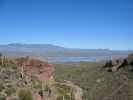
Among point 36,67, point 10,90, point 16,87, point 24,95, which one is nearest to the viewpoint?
point 24,95

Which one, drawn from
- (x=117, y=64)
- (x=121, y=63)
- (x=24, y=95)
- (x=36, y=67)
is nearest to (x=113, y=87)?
(x=121, y=63)

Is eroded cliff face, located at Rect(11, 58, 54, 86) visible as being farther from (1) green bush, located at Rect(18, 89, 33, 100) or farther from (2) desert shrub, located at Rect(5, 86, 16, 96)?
(1) green bush, located at Rect(18, 89, 33, 100)

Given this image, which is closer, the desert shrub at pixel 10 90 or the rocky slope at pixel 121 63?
the desert shrub at pixel 10 90

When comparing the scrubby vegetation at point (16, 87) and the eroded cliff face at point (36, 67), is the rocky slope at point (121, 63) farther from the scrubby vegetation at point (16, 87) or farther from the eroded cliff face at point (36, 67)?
the scrubby vegetation at point (16, 87)

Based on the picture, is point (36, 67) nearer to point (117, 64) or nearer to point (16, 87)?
point (16, 87)

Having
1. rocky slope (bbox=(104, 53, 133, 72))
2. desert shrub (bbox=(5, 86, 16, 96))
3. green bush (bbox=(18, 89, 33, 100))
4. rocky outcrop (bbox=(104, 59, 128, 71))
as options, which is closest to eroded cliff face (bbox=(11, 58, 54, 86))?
desert shrub (bbox=(5, 86, 16, 96))

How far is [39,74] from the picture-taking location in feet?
85.1

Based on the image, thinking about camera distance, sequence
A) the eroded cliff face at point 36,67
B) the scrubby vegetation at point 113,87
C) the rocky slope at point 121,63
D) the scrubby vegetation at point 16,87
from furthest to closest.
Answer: the rocky slope at point 121,63 → the scrubby vegetation at point 113,87 → the eroded cliff face at point 36,67 → the scrubby vegetation at point 16,87

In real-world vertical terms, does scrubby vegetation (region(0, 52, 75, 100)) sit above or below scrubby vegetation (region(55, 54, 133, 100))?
above

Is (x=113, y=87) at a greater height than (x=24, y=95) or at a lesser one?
lesser

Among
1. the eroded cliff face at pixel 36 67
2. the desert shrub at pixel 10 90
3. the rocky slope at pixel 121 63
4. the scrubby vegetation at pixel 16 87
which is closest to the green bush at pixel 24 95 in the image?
the scrubby vegetation at pixel 16 87

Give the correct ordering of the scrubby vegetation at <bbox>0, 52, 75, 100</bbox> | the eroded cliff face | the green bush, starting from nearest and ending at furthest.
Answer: the green bush < the scrubby vegetation at <bbox>0, 52, 75, 100</bbox> < the eroded cliff face

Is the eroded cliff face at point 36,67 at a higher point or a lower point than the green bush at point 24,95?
higher

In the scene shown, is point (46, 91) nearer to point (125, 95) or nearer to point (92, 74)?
point (125, 95)
